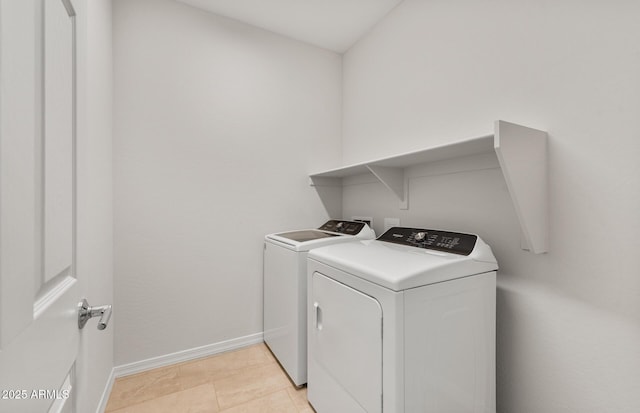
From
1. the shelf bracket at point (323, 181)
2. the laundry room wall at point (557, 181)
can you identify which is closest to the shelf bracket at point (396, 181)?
the laundry room wall at point (557, 181)

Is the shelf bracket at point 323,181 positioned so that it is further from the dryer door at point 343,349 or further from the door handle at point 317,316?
the door handle at point 317,316

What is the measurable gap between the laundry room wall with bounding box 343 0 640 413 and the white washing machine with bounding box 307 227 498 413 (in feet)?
0.61

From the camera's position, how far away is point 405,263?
1.16m

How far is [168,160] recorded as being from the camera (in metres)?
1.97

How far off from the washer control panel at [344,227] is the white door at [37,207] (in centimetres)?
171

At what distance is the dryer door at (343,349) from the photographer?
1.05m

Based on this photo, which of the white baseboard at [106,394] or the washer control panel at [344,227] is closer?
the white baseboard at [106,394]

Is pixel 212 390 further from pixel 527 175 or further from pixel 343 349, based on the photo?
pixel 527 175

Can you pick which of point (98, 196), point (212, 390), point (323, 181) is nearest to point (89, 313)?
point (98, 196)

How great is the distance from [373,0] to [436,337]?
230 cm

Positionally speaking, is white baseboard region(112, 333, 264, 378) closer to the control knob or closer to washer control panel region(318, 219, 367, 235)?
washer control panel region(318, 219, 367, 235)

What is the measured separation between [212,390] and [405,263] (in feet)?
4.99

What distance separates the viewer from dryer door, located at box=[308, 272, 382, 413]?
1052 millimetres

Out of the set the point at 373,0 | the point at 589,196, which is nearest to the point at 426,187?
the point at 589,196
